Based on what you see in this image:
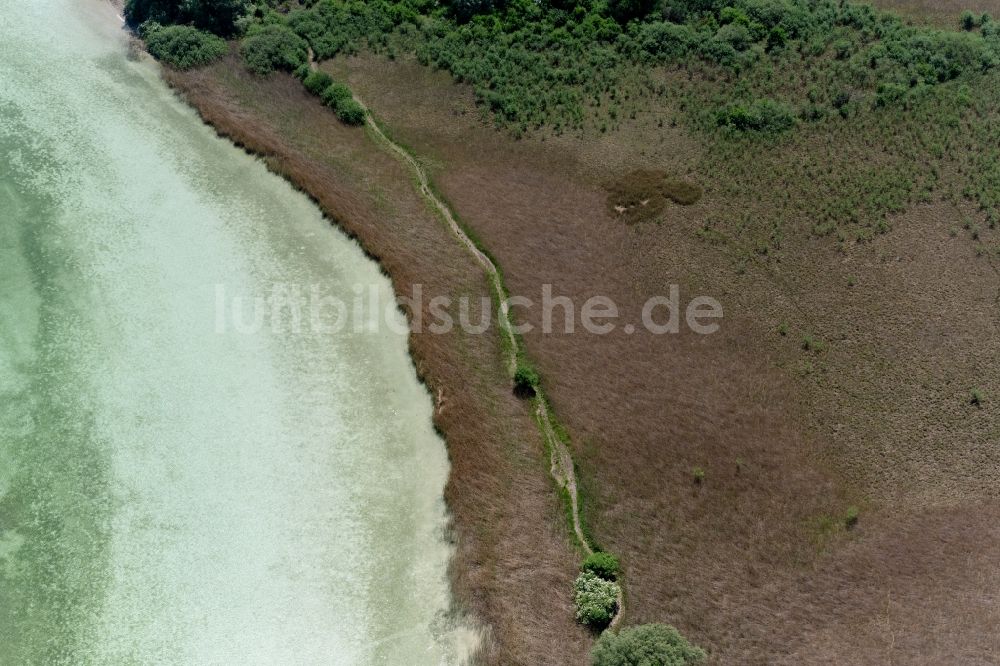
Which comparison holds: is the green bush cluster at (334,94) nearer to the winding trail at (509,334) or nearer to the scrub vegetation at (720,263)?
the scrub vegetation at (720,263)

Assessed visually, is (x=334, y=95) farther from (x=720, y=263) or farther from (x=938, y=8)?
(x=938, y=8)

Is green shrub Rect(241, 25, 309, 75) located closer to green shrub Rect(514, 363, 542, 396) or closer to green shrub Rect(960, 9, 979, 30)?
green shrub Rect(514, 363, 542, 396)

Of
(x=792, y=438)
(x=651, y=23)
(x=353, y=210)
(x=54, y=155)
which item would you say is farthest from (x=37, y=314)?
(x=651, y=23)

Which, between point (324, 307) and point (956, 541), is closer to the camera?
point (956, 541)

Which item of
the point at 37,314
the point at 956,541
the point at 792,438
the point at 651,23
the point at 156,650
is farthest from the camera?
the point at 651,23

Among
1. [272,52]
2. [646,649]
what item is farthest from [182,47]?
[646,649]

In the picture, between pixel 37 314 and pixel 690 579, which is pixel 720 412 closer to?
pixel 690 579

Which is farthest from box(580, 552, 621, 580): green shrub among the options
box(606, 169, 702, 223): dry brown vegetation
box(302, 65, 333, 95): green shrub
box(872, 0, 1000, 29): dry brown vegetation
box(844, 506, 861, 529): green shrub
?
box(872, 0, 1000, 29): dry brown vegetation
